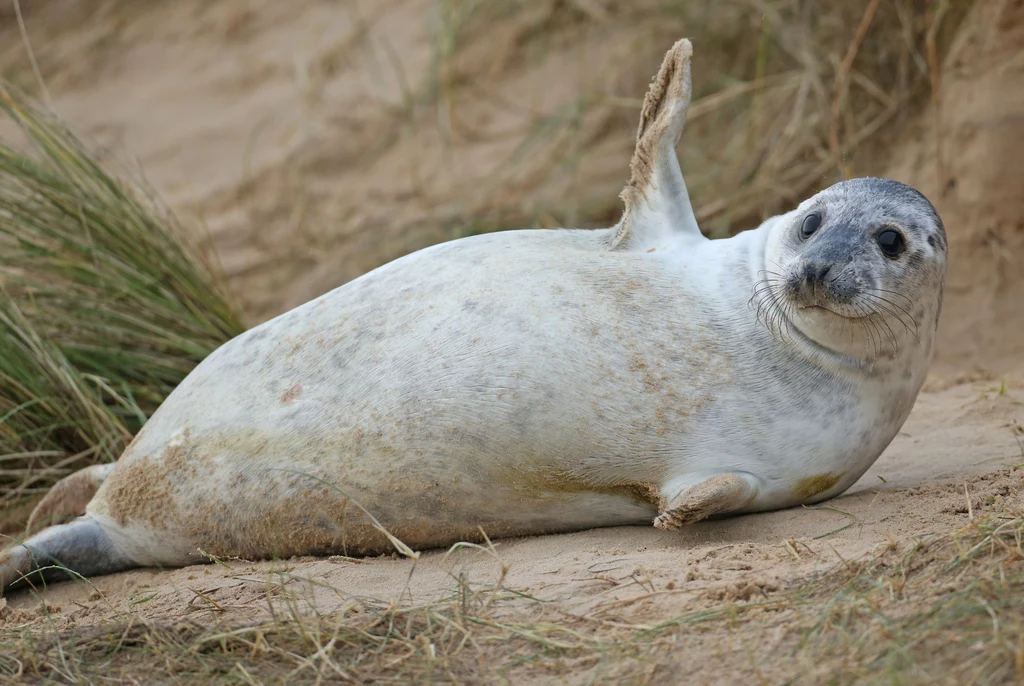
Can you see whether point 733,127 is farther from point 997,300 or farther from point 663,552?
point 663,552

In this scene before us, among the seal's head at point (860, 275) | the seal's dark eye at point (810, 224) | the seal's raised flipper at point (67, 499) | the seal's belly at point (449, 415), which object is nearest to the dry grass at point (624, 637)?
the seal's belly at point (449, 415)

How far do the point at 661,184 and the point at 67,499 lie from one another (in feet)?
6.73

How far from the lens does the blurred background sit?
4578mm

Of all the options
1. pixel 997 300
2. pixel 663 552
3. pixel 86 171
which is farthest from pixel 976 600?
pixel 86 171

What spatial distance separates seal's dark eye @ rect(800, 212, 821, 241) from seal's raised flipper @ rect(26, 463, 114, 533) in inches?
85.2

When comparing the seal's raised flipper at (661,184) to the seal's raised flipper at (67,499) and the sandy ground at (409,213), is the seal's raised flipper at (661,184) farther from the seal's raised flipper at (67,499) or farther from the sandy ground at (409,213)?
the seal's raised flipper at (67,499)

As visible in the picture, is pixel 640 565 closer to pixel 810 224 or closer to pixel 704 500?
pixel 704 500

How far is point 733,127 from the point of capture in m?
5.79

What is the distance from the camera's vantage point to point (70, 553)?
316 cm

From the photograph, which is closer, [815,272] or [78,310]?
[815,272]

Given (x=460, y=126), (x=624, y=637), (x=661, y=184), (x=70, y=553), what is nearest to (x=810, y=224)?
(x=661, y=184)

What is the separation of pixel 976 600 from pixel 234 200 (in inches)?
219

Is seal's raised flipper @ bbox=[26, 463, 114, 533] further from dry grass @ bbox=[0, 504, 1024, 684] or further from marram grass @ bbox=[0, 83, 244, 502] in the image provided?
dry grass @ bbox=[0, 504, 1024, 684]

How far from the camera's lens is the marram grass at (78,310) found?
3787 millimetres
